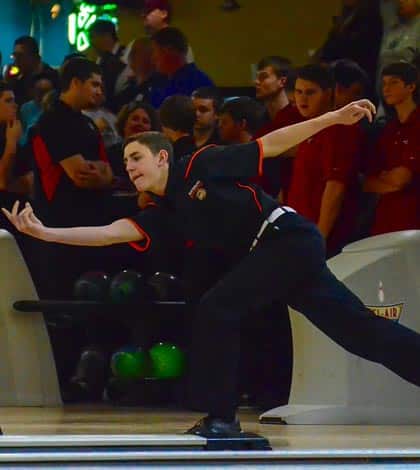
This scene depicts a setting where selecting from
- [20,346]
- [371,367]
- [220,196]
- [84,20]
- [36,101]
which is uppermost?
[84,20]

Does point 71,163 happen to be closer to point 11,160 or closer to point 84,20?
point 11,160

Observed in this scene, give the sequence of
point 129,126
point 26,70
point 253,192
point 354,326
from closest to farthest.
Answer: point 253,192 < point 354,326 < point 129,126 < point 26,70

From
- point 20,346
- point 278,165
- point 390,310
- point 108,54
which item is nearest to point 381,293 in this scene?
point 390,310

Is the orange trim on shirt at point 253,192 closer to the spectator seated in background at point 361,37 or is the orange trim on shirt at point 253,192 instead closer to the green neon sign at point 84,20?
the spectator seated in background at point 361,37

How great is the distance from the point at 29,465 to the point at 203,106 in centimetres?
363

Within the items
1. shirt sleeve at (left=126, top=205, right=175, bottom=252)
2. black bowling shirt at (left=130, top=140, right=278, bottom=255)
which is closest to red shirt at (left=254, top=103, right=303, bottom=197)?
shirt sleeve at (left=126, top=205, right=175, bottom=252)

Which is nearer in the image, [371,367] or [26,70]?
[371,367]

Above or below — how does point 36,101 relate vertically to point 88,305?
above

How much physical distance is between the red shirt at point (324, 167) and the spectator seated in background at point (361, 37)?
1.34 metres

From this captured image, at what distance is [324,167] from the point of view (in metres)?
7.10

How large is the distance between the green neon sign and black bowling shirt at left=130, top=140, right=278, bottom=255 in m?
6.01

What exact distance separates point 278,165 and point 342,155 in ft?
1.76

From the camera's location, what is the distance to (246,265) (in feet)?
17.8

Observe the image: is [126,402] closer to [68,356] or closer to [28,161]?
[68,356]
